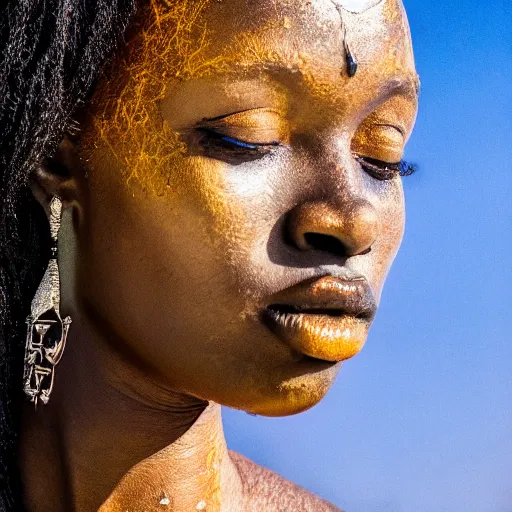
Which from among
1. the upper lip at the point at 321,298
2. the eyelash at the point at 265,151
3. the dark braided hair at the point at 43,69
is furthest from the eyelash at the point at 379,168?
the dark braided hair at the point at 43,69

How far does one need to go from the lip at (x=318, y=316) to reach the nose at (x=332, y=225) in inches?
1.4

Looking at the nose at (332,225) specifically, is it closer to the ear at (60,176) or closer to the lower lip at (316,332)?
the lower lip at (316,332)

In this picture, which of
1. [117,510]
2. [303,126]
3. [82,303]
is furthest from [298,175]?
[117,510]

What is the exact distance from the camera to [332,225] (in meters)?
0.98

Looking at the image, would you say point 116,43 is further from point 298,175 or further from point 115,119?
point 298,175

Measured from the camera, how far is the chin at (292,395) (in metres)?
1.00

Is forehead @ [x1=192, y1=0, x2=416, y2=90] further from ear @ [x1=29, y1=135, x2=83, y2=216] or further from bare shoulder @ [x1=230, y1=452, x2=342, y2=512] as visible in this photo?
bare shoulder @ [x1=230, y1=452, x2=342, y2=512]

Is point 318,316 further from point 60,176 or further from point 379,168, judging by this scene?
point 60,176

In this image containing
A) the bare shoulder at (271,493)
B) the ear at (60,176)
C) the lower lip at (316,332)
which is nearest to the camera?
the lower lip at (316,332)

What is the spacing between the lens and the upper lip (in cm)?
98

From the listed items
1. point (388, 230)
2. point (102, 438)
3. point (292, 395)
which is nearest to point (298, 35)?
point (388, 230)

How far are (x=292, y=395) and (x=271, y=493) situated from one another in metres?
0.36

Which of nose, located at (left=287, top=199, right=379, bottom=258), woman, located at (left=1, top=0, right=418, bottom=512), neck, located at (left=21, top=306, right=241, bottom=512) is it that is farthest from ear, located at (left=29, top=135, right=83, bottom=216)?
nose, located at (left=287, top=199, right=379, bottom=258)

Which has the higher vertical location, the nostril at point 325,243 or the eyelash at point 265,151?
the eyelash at point 265,151
